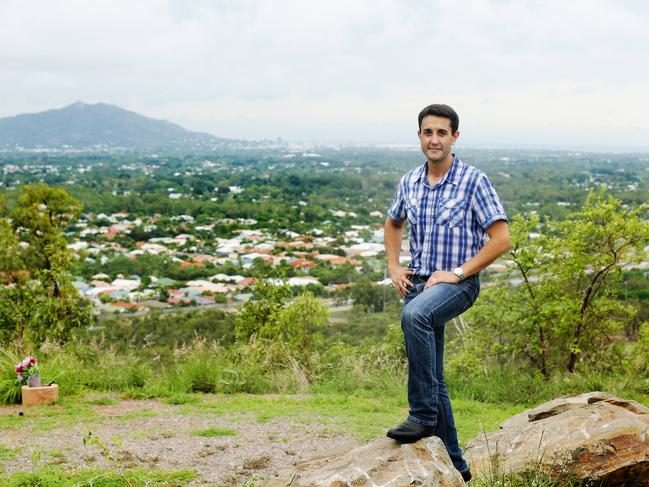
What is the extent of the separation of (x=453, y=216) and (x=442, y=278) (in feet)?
0.99

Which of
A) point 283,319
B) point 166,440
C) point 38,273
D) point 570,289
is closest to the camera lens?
point 166,440

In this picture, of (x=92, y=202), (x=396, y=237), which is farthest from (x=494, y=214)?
(x=92, y=202)

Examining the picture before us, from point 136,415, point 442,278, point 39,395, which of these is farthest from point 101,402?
point 442,278

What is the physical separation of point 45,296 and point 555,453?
34.0 ft

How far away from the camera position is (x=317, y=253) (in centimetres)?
4828

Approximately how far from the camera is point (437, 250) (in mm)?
3117

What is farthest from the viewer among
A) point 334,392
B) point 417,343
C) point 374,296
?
point 374,296

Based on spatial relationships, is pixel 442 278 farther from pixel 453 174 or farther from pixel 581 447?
pixel 581 447

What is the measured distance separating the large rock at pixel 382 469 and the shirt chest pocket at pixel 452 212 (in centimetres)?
103

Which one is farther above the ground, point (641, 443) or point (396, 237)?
point (396, 237)

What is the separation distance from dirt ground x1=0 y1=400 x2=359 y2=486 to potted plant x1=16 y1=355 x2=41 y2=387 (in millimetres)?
234

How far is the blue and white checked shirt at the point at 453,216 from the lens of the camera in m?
3.05

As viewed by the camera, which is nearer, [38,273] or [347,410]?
[347,410]

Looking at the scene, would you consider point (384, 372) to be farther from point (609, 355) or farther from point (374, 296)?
point (374, 296)
